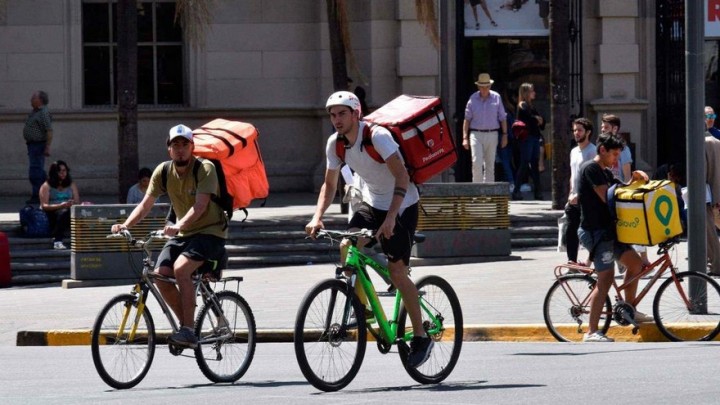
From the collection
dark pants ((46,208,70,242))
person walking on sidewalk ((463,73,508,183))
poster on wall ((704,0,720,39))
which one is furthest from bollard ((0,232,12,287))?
poster on wall ((704,0,720,39))

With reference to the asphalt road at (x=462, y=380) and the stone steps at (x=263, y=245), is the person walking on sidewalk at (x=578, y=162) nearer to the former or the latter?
the asphalt road at (x=462, y=380)

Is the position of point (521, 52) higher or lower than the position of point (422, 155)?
higher

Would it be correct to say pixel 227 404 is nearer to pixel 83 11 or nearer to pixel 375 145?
pixel 375 145

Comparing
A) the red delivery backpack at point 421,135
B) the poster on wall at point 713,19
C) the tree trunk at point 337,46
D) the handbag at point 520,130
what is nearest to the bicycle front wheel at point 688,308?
the red delivery backpack at point 421,135

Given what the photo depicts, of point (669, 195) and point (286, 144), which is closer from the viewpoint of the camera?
point (669, 195)

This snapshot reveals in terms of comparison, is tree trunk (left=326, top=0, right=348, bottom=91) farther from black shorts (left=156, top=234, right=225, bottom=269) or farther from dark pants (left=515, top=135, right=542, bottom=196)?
black shorts (left=156, top=234, right=225, bottom=269)

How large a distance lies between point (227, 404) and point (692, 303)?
16.1 feet

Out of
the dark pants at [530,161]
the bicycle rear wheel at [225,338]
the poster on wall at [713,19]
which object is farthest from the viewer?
the poster on wall at [713,19]

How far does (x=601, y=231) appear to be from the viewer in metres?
12.2

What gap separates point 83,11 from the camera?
81.6 feet

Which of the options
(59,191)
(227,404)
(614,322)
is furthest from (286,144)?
(227,404)

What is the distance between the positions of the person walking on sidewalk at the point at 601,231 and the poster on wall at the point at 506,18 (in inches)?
492

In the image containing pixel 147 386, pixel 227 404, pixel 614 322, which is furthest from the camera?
pixel 614 322

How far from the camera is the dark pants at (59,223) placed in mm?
19234
